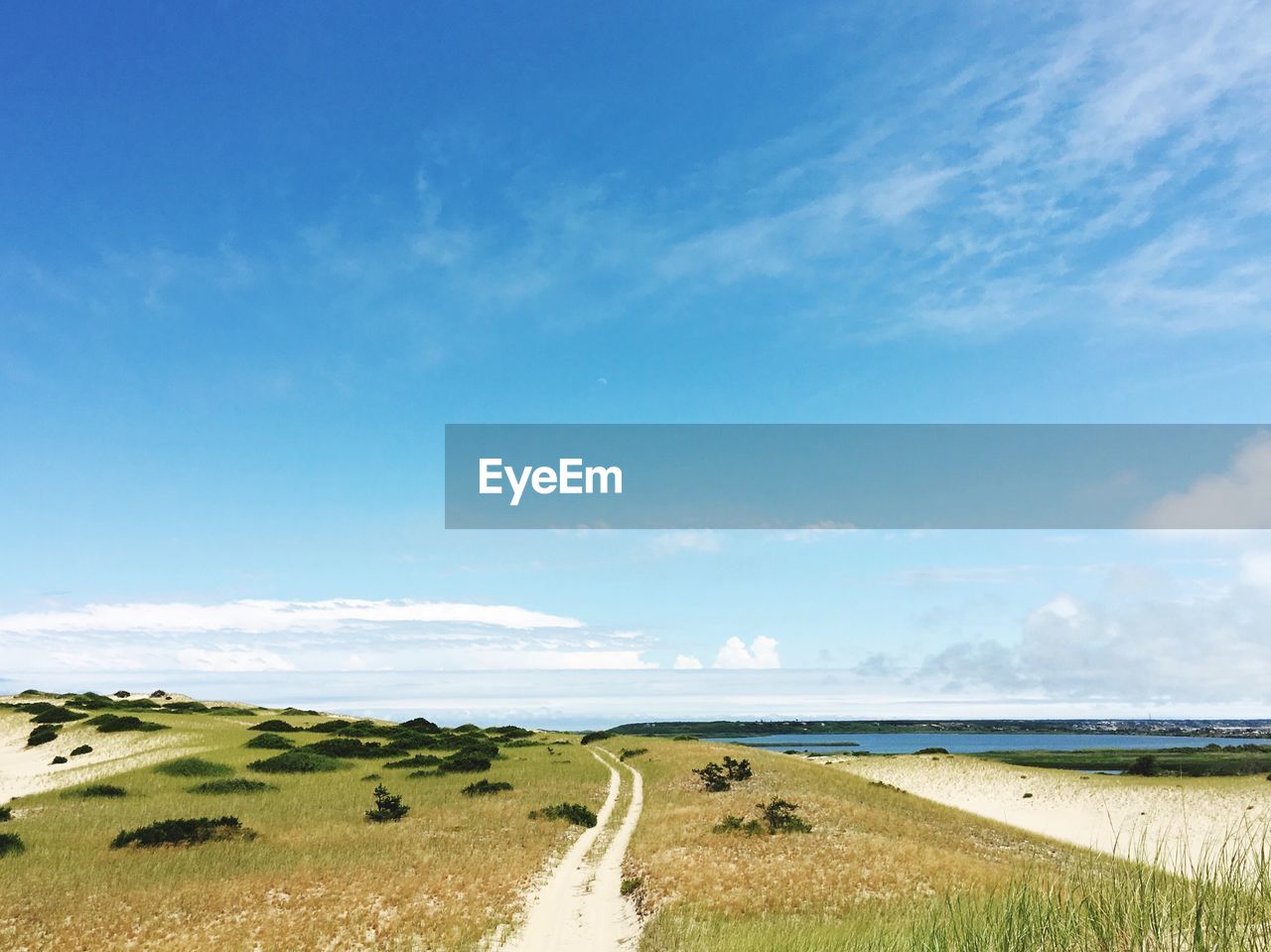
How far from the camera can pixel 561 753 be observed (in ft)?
234

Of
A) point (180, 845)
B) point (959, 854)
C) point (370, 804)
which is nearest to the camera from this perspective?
point (959, 854)

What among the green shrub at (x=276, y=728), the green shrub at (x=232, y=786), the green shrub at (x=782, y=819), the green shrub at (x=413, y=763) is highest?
the green shrub at (x=782, y=819)

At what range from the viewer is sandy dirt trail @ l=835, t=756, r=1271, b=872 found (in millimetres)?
48812

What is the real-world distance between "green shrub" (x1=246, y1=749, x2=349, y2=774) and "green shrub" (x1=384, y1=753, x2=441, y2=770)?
12.3 ft

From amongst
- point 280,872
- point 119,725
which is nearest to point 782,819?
point 280,872

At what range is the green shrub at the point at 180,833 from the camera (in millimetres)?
28984

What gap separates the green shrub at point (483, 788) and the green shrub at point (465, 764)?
10104 mm

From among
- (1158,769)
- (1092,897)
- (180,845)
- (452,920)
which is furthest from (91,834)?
(1158,769)

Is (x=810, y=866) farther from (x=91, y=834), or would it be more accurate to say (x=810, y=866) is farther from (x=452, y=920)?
(x=91, y=834)

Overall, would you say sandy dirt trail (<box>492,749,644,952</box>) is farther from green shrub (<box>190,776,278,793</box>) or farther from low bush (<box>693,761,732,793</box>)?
green shrub (<box>190,776,278,793</box>)

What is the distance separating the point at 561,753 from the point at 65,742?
4305 centimetres

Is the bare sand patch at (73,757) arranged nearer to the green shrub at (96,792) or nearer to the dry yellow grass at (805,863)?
the green shrub at (96,792)

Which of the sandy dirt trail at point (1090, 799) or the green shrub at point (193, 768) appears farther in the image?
the green shrub at point (193, 768)

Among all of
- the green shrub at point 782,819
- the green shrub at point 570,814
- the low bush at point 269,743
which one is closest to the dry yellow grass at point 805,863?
the green shrub at point 782,819
